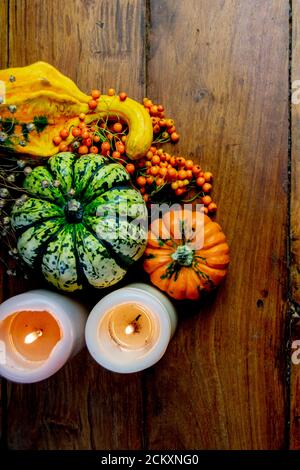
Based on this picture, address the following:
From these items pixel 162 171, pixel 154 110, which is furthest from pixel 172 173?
pixel 154 110

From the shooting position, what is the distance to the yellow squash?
0.90m

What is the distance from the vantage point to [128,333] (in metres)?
0.89

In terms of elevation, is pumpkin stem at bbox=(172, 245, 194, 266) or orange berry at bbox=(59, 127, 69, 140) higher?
orange berry at bbox=(59, 127, 69, 140)

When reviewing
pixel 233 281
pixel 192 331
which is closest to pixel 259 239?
pixel 233 281

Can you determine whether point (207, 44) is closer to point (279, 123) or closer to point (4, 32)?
point (279, 123)

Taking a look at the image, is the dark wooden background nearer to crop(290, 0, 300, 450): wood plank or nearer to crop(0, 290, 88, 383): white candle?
crop(290, 0, 300, 450): wood plank

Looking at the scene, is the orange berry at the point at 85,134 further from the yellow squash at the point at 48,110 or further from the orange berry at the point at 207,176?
the orange berry at the point at 207,176

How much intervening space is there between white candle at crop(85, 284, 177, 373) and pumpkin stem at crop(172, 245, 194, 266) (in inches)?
3.2

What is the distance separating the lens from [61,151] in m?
0.94

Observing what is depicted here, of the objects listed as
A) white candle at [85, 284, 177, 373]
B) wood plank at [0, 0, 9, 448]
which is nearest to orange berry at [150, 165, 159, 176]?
white candle at [85, 284, 177, 373]

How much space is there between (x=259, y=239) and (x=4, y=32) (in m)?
0.72

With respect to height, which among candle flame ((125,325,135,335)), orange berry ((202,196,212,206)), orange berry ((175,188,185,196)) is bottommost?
candle flame ((125,325,135,335))

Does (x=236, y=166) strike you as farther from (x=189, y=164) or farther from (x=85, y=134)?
(x=85, y=134)

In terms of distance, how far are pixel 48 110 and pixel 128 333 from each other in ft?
1.53
